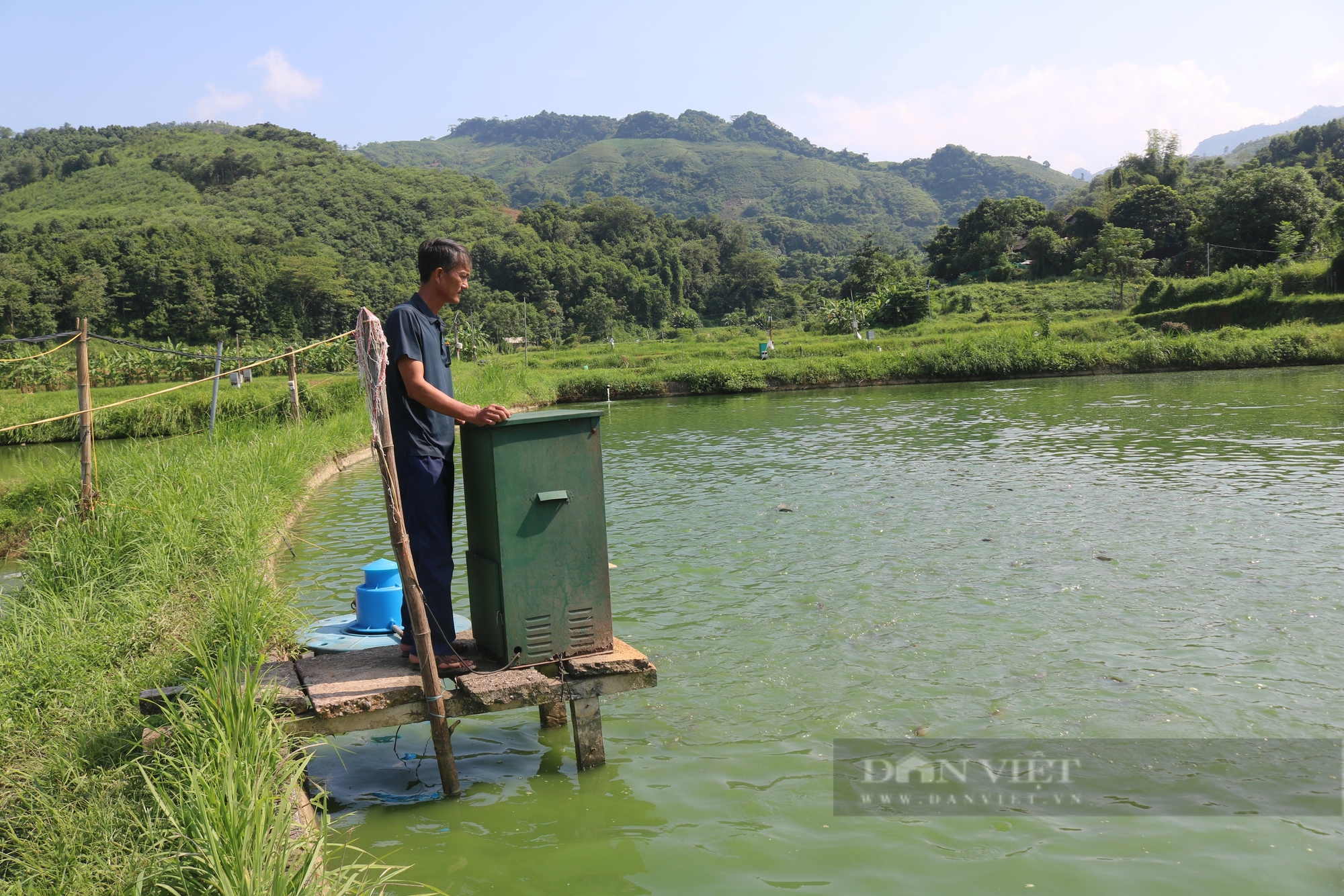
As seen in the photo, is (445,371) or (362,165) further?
(362,165)

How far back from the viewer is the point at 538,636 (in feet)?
12.7

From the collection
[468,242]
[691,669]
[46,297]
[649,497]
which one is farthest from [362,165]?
[691,669]

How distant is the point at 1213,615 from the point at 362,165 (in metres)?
104

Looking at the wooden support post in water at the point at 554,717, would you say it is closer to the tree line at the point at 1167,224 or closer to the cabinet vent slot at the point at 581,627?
the cabinet vent slot at the point at 581,627

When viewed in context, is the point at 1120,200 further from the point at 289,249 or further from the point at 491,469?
the point at 491,469

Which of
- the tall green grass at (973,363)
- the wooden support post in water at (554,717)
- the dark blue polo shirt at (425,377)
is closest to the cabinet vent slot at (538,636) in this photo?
the dark blue polo shirt at (425,377)

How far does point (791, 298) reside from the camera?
82438 millimetres

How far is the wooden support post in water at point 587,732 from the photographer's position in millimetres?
4031

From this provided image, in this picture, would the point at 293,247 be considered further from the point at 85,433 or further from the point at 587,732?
the point at 587,732

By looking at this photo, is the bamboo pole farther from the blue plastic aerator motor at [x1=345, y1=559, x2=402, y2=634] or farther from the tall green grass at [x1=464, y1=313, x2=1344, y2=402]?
the tall green grass at [x1=464, y1=313, x2=1344, y2=402]

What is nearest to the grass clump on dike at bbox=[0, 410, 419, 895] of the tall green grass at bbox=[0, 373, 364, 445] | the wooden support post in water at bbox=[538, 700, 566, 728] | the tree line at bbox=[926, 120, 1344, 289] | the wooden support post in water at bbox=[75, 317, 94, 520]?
the wooden support post in water at bbox=[75, 317, 94, 520]

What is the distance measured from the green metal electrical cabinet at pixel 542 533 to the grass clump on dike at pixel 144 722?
100 cm

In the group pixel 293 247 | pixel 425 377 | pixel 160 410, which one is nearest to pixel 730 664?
pixel 425 377

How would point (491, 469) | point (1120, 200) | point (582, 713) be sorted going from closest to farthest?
point (491, 469)
point (582, 713)
point (1120, 200)
